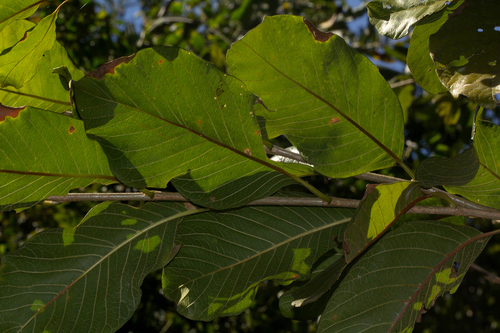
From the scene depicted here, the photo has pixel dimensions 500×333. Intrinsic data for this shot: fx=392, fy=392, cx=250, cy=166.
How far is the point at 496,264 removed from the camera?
11.2 feet

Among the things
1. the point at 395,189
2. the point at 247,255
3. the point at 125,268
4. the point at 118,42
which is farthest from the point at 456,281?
the point at 118,42

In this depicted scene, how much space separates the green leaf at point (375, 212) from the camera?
2.07ft

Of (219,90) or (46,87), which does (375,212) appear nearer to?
(219,90)

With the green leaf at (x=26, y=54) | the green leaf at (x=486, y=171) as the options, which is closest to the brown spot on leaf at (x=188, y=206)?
the green leaf at (x=26, y=54)

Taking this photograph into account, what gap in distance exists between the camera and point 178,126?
0.65 metres

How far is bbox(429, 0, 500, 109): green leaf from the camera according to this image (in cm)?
69

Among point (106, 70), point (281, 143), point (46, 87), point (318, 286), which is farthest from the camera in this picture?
point (281, 143)

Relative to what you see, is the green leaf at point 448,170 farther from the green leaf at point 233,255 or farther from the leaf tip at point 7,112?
the leaf tip at point 7,112

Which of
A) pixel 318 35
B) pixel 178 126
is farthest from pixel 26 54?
pixel 318 35

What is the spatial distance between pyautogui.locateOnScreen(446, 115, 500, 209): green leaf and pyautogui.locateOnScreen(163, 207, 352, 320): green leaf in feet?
0.84

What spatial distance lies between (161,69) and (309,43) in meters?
0.25

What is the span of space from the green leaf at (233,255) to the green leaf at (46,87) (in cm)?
37

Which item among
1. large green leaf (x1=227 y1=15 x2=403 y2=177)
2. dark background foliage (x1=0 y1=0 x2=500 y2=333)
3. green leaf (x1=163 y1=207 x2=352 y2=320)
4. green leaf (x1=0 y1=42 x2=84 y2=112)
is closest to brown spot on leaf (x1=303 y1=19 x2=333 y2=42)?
large green leaf (x1=227 y1=15 x2=403 y2=177)

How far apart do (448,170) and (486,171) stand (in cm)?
8
